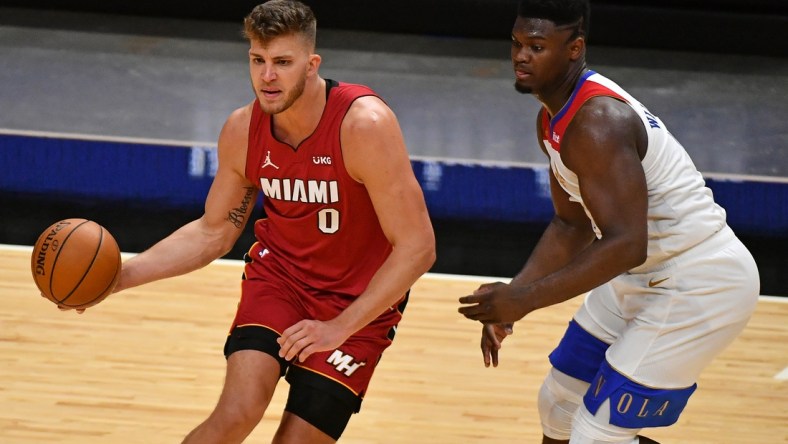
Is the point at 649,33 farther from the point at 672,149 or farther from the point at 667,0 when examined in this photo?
the point at 672,149

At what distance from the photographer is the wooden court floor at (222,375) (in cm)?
387

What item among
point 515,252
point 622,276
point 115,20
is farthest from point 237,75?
point 622,276

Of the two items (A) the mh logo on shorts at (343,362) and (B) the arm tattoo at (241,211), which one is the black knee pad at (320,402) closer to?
(A) the mh logo on shorts at (343,362)

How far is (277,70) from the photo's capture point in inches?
112

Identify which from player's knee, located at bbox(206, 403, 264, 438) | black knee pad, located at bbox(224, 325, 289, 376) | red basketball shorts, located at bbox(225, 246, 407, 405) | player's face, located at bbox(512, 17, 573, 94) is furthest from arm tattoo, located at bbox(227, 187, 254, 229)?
player's face, located at bbox(512, 17, 573, 94)

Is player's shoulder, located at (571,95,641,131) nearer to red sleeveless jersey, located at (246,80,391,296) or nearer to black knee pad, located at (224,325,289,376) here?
red sleeveless jersey, located at (246,80,391,296)

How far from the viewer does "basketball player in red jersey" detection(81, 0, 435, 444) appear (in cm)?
284

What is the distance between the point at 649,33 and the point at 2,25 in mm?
4935

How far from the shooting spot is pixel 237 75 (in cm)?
774

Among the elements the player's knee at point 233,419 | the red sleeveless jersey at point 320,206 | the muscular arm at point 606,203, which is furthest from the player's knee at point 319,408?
the muscular arm at point 606,203

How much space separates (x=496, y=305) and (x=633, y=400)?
424 mm

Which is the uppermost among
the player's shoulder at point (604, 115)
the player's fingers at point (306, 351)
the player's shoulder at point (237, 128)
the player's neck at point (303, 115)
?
the player's shoulder at point (604, 115)

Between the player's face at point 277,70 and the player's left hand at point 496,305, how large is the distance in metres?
0.70

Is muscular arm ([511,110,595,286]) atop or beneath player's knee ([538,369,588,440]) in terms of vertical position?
atop
